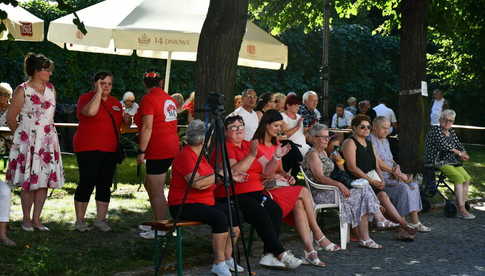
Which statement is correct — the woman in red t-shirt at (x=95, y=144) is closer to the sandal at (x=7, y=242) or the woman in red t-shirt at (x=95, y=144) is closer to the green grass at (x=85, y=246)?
the green grass at (x=85, y=246)

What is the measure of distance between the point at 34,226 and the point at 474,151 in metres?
20.0

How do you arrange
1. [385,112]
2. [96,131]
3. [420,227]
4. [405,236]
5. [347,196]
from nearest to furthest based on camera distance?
[96,131] → [347,196] → [405,236] → [420,227] → [385,112]

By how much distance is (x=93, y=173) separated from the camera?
9117 mm

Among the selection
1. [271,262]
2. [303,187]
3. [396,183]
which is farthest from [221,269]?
[396,183]

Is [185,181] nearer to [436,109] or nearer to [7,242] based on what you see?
[7,242]

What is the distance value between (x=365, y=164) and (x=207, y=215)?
126 inches

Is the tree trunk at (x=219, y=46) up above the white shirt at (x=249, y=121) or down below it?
above

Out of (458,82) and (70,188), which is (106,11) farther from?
(458,82)

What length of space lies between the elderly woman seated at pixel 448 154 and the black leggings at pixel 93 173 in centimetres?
524

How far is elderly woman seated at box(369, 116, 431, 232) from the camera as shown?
1044 centimetres

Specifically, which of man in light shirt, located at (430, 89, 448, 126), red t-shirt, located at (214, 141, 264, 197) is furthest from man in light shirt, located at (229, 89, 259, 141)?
man in light shirt, located at (430, 89, 448, 126)

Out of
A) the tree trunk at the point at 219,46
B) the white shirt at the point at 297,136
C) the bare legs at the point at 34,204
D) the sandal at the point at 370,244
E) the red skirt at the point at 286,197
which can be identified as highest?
the tree trunk at the point at 219,46

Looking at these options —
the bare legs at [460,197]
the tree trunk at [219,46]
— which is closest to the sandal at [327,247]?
the tree trunk at [219,46]

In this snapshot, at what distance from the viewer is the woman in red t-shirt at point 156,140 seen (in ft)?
29.5
